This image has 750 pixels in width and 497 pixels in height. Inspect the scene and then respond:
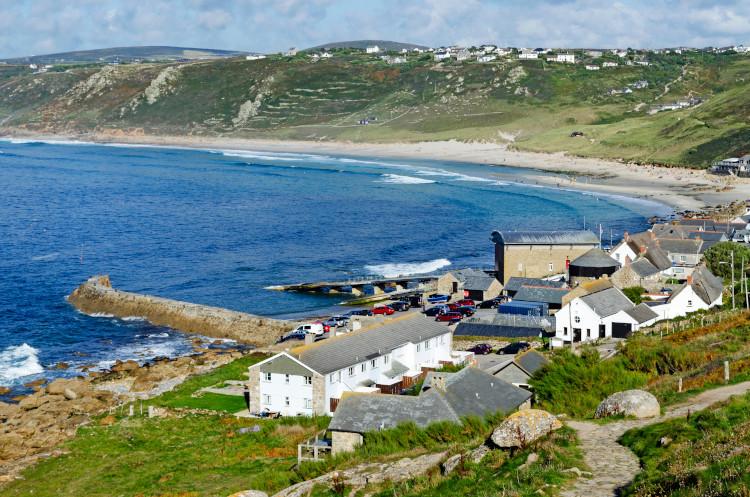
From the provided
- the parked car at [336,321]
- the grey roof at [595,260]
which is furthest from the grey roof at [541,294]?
the parked car at [336,321]

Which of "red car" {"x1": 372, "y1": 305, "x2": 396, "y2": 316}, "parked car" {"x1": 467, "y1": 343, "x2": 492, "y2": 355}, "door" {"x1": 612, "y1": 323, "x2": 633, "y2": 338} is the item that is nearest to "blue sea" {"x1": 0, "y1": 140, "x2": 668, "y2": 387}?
"red car" {"x1": 372, "y1": 305, "x2": 396, "y2": 316}

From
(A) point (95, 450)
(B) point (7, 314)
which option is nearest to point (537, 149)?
(B) point (7, 314)

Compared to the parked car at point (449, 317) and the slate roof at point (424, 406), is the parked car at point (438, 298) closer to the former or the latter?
the parked car at point (449, 317)

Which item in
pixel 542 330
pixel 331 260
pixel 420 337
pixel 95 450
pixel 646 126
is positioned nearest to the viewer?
pixel 95 450

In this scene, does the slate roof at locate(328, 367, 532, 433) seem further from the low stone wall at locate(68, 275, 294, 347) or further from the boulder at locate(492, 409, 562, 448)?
the low stone wall at locate(68, 275, 294, 347)

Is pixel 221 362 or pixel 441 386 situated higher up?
pixel 441 386

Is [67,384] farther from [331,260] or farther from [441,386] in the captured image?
[331,260]

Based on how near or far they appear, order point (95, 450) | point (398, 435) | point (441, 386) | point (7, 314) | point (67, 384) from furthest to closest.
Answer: point (7, 314) → point (67, 384) → point (95, 450) → point (441, 386) → point (398, 435)

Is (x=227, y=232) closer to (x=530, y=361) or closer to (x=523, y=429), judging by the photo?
(x=530, y=361)
